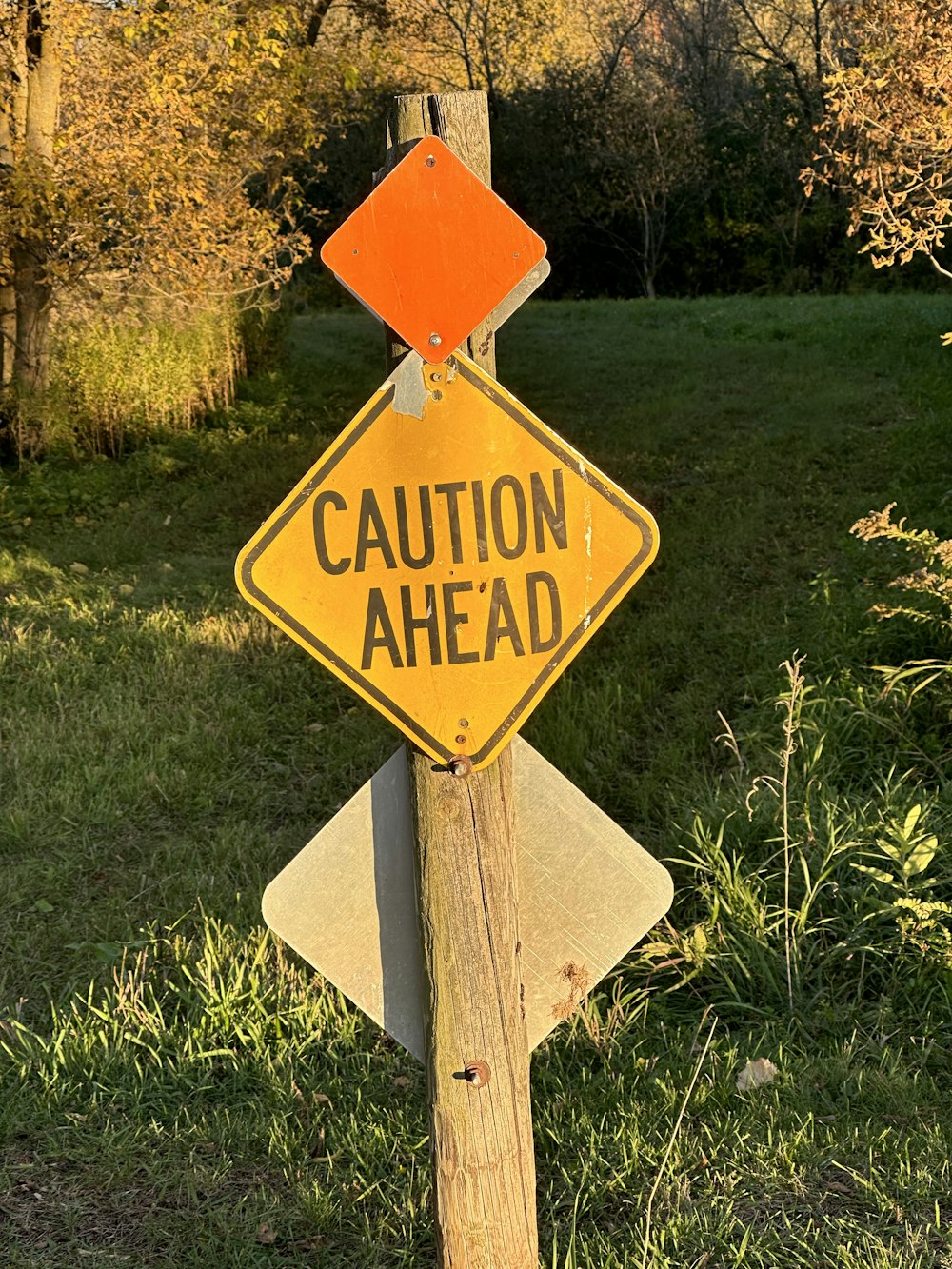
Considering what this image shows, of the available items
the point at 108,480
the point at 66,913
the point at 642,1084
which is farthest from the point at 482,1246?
the point at 108,480

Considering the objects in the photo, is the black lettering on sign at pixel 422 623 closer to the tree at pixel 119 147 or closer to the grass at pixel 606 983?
the grass at pixel 606 983

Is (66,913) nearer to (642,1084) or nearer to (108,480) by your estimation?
(642,1084)

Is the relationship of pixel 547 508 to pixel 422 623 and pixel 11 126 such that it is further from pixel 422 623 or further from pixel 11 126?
pixel 11 126

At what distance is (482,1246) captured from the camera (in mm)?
2383

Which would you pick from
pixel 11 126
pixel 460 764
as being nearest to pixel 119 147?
pixel 11 126

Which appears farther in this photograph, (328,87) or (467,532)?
(328,87)

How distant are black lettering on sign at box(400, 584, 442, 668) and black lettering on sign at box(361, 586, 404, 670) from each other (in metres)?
0.02

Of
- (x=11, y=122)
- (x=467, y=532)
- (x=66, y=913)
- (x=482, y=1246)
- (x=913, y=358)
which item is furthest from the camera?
(x=913, y=358)

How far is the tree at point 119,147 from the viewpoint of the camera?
33.5 ft

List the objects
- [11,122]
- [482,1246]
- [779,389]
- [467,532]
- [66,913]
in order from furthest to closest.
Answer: [779,389]
[11,122]
[66,913]
[482,1246]
[467,532]

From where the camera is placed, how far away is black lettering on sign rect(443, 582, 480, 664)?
219cm

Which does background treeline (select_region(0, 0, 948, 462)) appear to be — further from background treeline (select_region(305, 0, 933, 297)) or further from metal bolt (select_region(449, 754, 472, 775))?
background treeline (select_region(305, 0, 933, 297))

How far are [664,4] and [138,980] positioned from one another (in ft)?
121

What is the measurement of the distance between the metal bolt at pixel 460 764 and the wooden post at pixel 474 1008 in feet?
0.05
